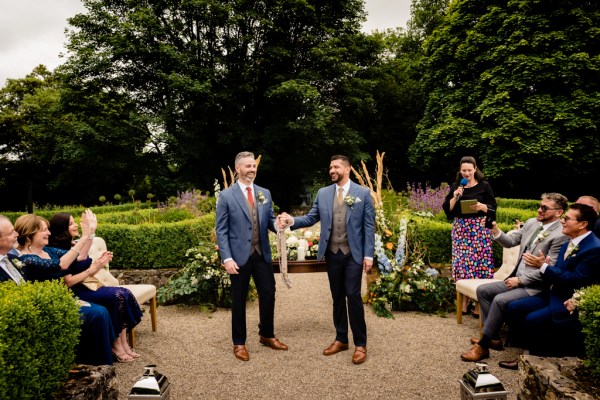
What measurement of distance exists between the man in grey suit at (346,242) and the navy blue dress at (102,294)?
1.98 metres

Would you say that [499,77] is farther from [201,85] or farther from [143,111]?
[143,111]

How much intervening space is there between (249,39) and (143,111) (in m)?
6.47

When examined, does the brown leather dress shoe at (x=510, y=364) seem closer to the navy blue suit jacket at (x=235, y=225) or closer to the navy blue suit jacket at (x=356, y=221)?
the navy blue suit jacket at (x=356, y=221)

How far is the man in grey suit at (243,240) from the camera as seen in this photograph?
4437mm

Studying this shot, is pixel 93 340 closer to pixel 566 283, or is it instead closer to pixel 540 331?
pixel 540 331

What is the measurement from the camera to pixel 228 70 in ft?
66.3

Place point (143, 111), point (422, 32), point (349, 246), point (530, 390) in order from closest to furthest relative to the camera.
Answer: point (530, 390)
point (349, 246)
point (143, 111)
point (422, 32)

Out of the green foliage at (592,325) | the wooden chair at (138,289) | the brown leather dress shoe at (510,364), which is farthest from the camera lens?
the wooden chair at (138,289)

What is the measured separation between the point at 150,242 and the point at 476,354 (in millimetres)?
5315

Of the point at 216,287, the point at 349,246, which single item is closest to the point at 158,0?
the point at 216,287

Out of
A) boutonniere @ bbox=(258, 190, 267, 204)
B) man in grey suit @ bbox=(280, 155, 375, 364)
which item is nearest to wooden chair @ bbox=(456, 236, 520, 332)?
man in grey suit @ bbox=(280, 155, 375, 364)

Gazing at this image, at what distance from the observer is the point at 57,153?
64.3 feet

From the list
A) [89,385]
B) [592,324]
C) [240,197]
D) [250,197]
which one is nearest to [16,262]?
[89,385]

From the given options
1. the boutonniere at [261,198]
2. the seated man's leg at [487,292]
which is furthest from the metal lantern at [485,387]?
the boutonniere at [261,198]
